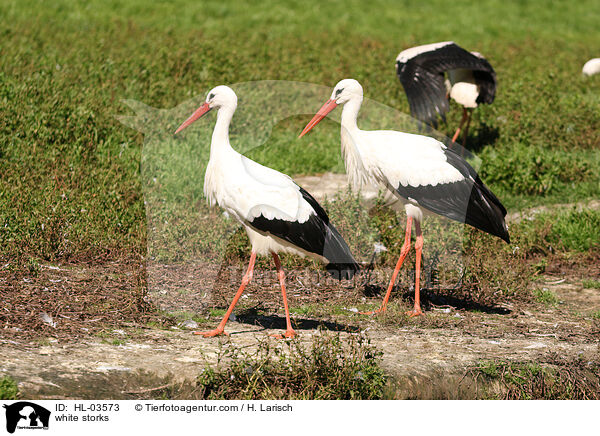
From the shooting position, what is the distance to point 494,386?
5.27 metres

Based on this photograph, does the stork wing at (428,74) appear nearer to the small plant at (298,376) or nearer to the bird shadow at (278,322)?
the bird shadow at (278,322)

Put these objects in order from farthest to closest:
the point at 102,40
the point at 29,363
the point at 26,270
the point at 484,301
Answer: the point at 102,40
the point at 484,301
the point at 26,270
the point at 29,363

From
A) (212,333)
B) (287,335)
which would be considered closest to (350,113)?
(287,335)

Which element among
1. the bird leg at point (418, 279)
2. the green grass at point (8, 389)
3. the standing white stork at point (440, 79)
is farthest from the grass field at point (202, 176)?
the standing white stork at point (440, 79)

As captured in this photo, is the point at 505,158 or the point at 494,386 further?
the point at 505,158

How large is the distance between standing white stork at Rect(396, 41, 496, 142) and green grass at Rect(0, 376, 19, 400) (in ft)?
19.8

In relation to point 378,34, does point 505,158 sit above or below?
below

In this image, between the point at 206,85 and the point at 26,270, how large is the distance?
5.44m

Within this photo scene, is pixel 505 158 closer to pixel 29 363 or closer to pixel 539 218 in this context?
pixel 539 218

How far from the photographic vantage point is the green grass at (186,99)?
7.47 meters

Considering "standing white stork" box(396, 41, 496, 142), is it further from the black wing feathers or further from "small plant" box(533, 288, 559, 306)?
the black wing feathers

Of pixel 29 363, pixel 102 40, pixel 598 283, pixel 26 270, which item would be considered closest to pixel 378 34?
pixel 102 40

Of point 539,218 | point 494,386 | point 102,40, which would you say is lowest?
point 494,386
